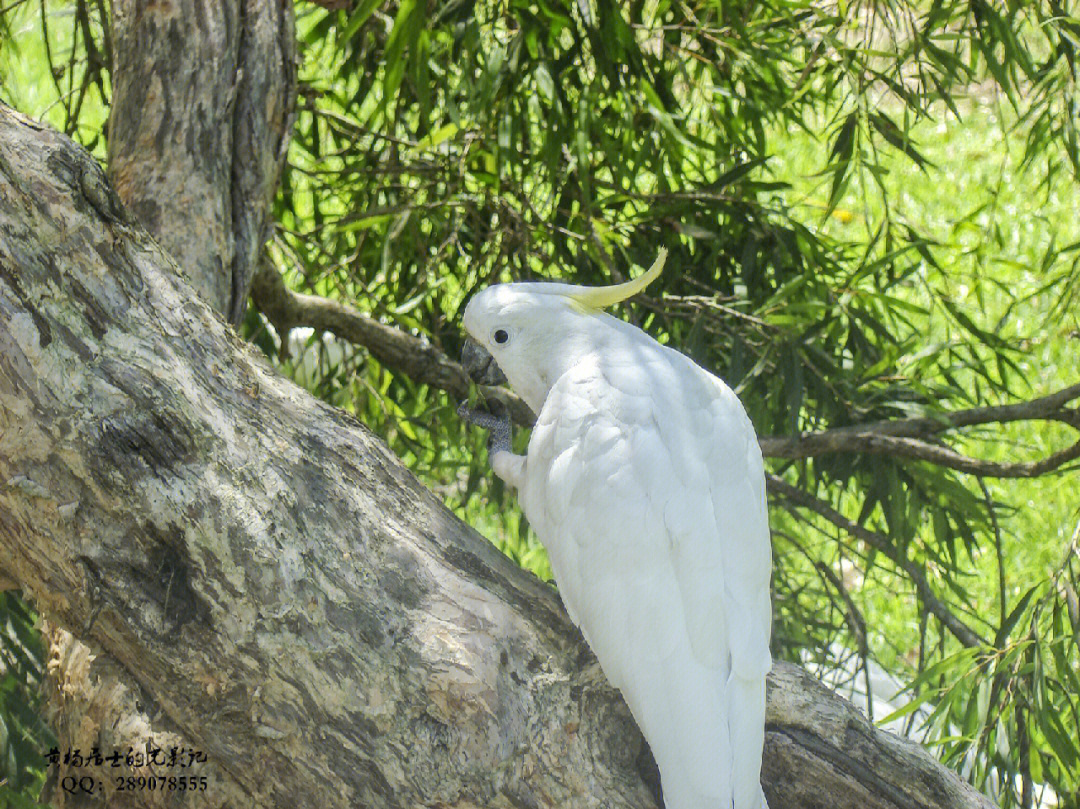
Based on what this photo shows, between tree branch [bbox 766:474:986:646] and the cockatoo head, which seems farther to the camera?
tree branch [bbox 766:474:986:646]

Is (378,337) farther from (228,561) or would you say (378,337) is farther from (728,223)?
(228,561)

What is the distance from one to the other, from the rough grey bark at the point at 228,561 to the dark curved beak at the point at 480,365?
500 mm

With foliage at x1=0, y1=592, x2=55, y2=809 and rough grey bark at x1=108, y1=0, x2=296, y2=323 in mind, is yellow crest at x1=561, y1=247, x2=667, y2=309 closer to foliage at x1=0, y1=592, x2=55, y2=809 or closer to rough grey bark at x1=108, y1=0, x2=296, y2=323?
rough grey bark at x1=108, y1=0, x2=296, y2=323

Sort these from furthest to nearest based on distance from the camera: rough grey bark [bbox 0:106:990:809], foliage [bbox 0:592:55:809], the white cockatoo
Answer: foliage [bbox 0:592:55:809]
the white cockatoo
rough grey bark [bbox 0:106:990:809]

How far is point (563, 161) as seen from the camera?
2.12 meters

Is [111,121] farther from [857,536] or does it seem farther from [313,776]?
[857,536]

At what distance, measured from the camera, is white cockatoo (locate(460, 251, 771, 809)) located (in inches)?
45.1

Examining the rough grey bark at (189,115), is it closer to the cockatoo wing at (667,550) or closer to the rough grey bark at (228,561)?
the rough grey bark at (228,561)

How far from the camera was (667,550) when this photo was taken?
4.00 ft

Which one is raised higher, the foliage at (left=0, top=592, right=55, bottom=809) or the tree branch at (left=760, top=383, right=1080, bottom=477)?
the tree branch at (left=760, top=383, right=1080, bottom=477)

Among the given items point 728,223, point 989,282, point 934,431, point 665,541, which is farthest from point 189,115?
point 989,282

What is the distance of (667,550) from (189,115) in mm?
900

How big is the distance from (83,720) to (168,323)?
52cm

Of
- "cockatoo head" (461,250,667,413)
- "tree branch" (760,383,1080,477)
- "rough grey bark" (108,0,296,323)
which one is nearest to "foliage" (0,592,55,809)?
"rough grey bark" (108,0,296,323)
